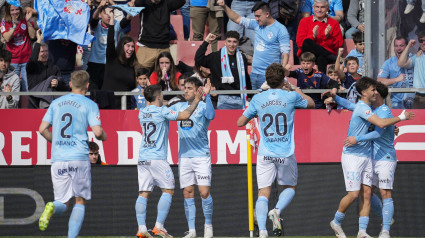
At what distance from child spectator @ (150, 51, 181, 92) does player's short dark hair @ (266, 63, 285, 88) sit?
3.69 m

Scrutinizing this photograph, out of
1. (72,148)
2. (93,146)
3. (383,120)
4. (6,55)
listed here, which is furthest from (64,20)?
(383,120)

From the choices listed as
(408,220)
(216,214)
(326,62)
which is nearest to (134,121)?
(216,214)

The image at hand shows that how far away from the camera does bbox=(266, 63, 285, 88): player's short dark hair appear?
36.6 ft

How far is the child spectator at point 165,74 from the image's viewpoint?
14.7 metres

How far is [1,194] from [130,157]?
2100mm

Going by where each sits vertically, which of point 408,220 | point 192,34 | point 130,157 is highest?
point 192,34

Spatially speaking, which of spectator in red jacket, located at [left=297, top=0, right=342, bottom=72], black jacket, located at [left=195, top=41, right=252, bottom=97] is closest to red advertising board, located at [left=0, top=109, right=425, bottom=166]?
black jacket, located at [left=195, top=41, right=252, bottom=97]

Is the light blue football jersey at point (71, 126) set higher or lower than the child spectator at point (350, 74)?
lower

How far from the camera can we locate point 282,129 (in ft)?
36.6

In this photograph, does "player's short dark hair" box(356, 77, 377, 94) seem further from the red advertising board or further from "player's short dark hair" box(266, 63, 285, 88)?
the red advertising board

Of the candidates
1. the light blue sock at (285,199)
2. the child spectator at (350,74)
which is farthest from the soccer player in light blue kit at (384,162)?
the child spectator at (350,74)

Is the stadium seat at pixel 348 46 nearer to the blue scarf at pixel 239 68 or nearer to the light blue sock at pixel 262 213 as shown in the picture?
the blue scarf at pixel 239 68

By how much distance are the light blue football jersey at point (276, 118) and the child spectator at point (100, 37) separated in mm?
5178

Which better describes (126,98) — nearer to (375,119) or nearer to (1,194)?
(1,194)
